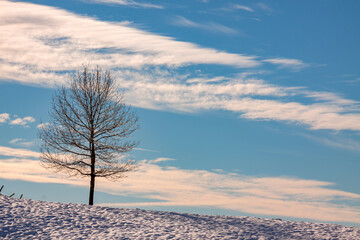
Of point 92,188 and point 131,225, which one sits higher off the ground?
point 92,188

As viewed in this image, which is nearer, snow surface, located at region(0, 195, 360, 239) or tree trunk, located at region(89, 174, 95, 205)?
snow surface, located at region(0, 195, 360, 239)

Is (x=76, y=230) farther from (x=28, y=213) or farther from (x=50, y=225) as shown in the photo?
(x=28, y=213)

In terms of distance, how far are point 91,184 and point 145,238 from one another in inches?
366

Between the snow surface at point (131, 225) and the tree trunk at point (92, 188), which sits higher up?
the tree trunk at point (92, 188)

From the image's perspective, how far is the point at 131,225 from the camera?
56.5 feet

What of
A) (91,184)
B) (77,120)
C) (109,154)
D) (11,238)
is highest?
(77,120)

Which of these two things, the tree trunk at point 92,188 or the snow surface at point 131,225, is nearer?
the snow surface at point 131,225

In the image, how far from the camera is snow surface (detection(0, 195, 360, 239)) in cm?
1616

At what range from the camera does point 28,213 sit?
18078mm

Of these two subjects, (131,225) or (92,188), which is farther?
(92,188)

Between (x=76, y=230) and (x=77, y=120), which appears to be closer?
(x=76, y=230)

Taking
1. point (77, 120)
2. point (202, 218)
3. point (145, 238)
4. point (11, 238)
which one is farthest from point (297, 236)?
point (77, 120)

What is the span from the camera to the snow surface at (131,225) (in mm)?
16156

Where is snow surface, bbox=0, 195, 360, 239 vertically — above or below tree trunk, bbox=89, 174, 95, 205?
below
